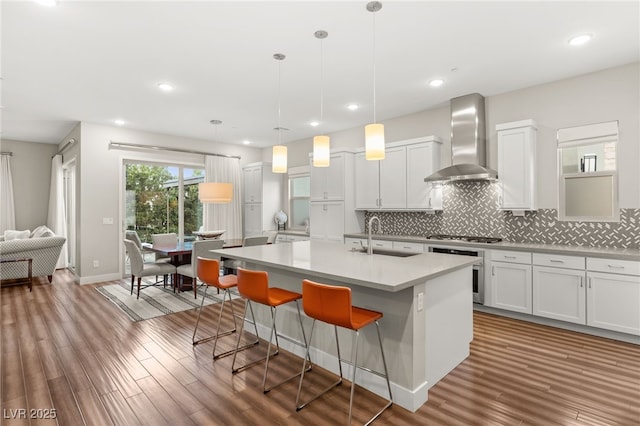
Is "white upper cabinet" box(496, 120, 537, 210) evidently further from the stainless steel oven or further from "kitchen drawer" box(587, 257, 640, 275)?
"kitchen drawer" box(587, 257, 640, 275)

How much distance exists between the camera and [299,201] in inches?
292

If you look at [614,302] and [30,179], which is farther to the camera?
[30,179]

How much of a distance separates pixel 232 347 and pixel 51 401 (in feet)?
4.49

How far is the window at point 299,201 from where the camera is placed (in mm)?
7250

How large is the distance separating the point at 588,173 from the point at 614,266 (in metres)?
1.20

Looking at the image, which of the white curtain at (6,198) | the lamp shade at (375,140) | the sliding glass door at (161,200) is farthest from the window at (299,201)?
the white curtain at (6,198)

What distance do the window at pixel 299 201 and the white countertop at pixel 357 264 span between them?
384 centimetres

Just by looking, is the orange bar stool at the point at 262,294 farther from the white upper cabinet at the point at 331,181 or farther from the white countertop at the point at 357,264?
the white upper cabinet at the point at 331,181

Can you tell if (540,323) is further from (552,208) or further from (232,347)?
(232,347)

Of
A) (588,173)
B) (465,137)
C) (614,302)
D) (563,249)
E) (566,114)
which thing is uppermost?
(566,114)

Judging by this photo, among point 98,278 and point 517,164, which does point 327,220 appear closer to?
point 517,164

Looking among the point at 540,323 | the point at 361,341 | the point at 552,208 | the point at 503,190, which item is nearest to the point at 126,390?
the point at 361,341

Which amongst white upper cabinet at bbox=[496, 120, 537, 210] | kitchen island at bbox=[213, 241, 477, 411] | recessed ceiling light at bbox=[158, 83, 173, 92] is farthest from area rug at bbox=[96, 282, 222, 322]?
white upper cabinet at bbox=[496, 120, 537, 210]

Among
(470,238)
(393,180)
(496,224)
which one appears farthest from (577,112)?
(393,180)
